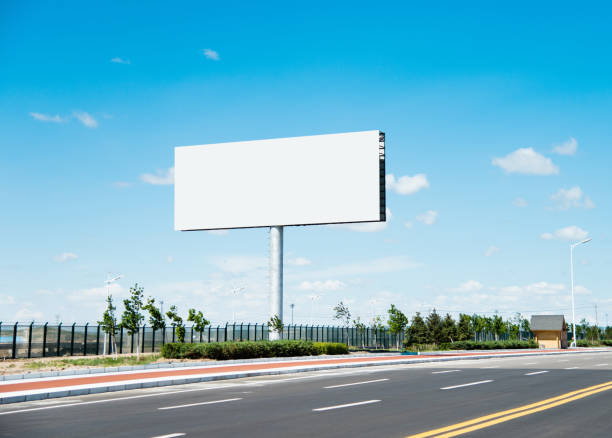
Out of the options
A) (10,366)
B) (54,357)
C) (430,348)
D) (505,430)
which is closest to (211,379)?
(505,430)

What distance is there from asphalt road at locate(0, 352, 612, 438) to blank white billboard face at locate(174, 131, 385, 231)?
22977 millimetres

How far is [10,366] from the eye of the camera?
3098 cm

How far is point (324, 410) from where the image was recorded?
1261 cm

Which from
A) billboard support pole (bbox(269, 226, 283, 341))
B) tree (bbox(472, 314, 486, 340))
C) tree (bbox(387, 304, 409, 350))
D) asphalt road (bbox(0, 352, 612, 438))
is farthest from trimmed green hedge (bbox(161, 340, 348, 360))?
tree (bbox(472, 314, 486, 340))

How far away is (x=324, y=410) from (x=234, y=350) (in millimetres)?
18279

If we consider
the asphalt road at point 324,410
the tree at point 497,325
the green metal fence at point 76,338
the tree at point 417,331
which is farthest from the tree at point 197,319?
the tree at point 497,325

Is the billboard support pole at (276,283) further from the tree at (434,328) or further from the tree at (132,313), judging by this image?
the tree at (434,328)

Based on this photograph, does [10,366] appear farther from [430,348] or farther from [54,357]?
[430,348]

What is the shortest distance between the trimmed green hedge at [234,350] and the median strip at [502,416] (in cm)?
1756

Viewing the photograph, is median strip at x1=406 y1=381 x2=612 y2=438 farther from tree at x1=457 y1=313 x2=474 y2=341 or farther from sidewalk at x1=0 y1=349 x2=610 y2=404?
tree at x1=457 y1=313 x2=474 y2=341

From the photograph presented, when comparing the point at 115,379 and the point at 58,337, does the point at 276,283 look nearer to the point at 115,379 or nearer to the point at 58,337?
the point at 58,337

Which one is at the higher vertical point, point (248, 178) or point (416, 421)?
point (248, 178)

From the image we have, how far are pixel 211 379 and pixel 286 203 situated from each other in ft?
75.6

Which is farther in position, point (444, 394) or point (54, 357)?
point (54, 357)
